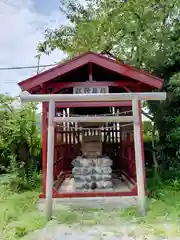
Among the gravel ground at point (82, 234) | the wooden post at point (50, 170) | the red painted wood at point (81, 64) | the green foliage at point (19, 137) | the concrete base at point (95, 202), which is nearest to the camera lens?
the gravel ground at point (82, 234)

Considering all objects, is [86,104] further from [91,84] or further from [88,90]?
[91,84]

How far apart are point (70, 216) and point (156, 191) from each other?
7.98ft

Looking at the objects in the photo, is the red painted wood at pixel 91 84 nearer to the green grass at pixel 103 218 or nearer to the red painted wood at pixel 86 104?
the red painted wood at pixel 86 104

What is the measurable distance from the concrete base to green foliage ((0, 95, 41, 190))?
167 cm

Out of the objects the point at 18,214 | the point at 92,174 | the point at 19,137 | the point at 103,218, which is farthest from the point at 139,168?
the point at 19,137

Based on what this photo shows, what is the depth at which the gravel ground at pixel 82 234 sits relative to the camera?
150 inches

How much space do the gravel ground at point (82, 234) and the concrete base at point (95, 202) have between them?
A: 3.68 feet

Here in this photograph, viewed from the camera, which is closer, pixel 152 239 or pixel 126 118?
pixel 152 239

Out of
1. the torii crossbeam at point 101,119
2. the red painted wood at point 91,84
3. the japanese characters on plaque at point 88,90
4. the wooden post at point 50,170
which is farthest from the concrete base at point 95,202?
the red painted wood at point 91,84

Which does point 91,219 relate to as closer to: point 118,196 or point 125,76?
point 118,196

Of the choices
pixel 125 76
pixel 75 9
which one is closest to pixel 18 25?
pixel 75 9

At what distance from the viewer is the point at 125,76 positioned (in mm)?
6219

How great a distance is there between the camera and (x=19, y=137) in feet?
24.2

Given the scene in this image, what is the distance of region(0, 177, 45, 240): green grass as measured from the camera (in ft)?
13.5
